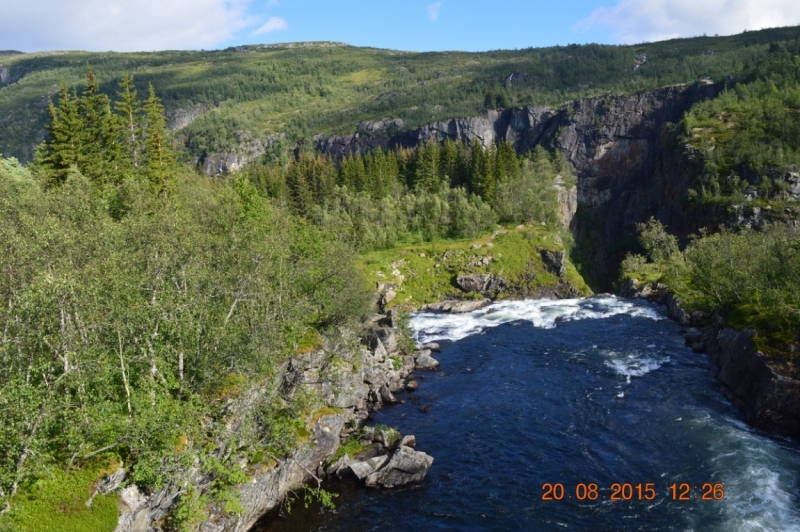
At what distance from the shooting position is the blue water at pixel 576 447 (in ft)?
93.0

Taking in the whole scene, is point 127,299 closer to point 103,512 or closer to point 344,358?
point 103,512

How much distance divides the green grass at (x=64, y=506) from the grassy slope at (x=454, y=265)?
60.2 meters

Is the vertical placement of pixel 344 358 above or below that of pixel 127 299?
below

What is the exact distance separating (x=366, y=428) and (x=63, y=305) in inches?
900

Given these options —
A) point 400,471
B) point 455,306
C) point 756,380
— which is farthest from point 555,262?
point 400,471

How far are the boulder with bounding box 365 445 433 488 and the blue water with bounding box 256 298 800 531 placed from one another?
66 centimetres

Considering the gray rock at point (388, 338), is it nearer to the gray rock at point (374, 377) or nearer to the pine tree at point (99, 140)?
the gray rock at point (374, 377)

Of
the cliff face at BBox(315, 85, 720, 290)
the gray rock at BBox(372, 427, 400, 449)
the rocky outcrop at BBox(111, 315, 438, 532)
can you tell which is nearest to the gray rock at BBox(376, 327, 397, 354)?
the rocky outcrop at BBox(111, 315, 438, 532)

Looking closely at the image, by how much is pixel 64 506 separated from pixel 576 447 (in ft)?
103

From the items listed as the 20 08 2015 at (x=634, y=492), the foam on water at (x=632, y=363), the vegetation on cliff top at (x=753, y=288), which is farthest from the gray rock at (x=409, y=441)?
the vegetation on cliff top at (x=753, y=288)

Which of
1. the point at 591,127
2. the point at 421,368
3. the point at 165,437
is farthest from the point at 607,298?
the point at 591,127

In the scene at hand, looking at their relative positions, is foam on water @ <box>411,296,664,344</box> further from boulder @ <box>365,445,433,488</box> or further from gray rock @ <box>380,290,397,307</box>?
boulder @ <box>365,445,433,488</box>

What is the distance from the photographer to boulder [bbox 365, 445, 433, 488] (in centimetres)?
3228

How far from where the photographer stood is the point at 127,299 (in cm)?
2602
